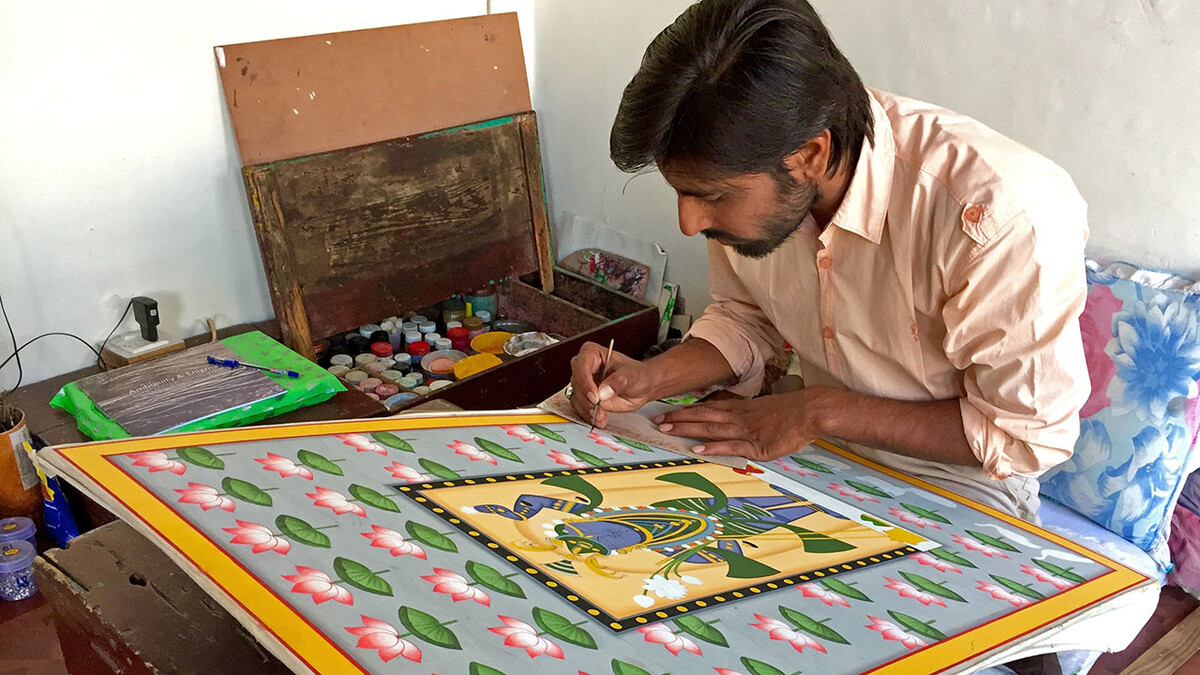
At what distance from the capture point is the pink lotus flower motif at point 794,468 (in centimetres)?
149

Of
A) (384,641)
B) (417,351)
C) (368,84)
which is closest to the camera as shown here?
(384,641)

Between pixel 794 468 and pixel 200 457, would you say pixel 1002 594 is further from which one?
pixel 200 457

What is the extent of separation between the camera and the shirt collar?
4.55 feet

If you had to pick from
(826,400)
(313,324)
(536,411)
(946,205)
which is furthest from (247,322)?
(946,205)

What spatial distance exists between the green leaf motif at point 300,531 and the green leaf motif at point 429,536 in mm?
97

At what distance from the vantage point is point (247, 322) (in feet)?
8.92

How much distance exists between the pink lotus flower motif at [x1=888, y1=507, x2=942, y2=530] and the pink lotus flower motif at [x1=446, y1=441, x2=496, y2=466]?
587 mm

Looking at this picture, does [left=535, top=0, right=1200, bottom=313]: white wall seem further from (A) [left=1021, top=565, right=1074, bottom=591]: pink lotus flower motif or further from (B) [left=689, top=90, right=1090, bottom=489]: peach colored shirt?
(A) [left=1021, top=565, right=1074, bottom=591]: pink lotus flower motif

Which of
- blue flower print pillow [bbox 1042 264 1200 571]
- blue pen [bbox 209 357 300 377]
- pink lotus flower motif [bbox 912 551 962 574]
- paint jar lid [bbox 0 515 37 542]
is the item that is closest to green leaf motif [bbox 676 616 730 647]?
pink lotus flower motif [bbox 912 551 962 574]

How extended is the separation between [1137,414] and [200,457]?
1632 millimetres

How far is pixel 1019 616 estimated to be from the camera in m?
1.09

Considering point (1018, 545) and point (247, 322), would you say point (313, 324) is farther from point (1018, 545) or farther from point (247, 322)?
point (1018, 545)

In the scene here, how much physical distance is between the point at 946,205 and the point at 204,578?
108 cm

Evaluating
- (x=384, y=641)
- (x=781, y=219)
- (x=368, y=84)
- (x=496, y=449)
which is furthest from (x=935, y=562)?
(x=368, y=84)
